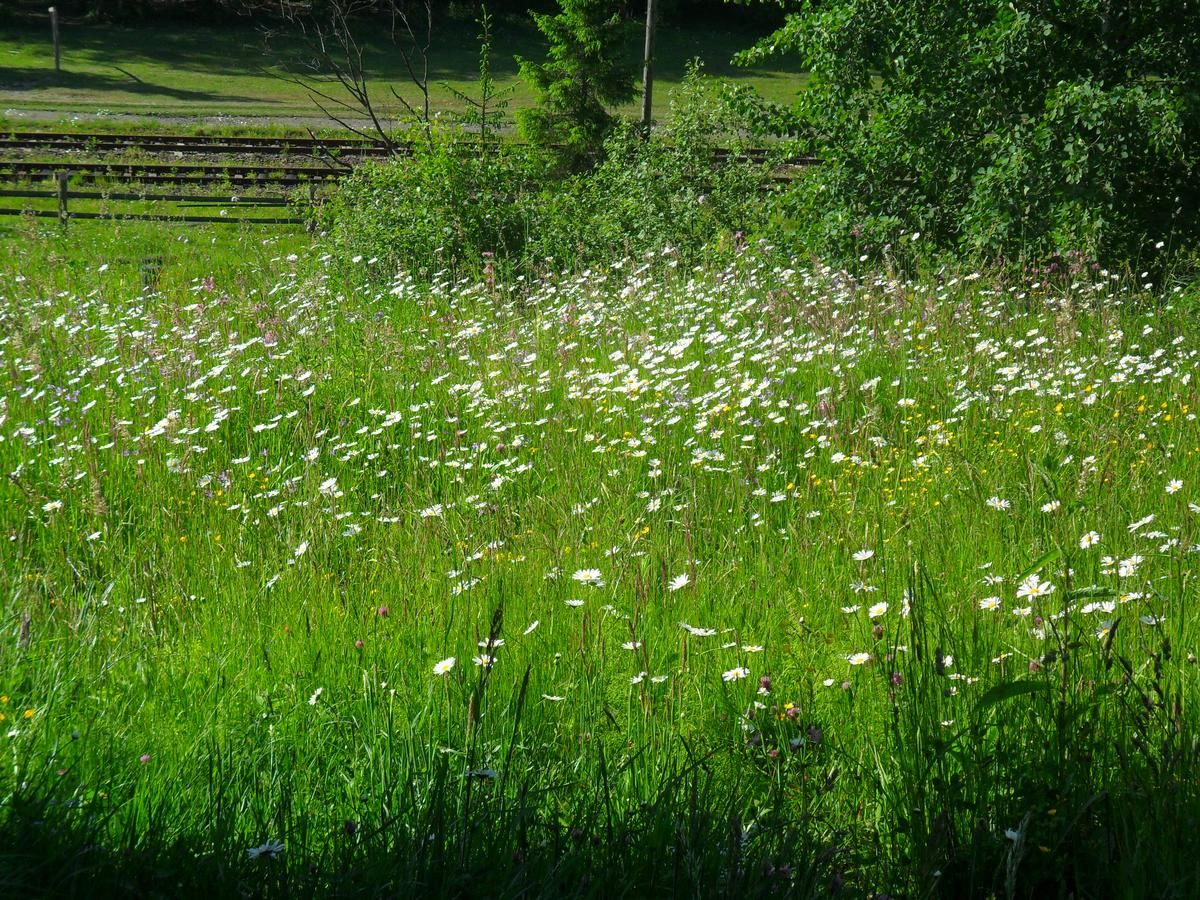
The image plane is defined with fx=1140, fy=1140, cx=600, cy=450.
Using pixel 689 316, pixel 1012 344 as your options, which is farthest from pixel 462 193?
pixel 1012 344

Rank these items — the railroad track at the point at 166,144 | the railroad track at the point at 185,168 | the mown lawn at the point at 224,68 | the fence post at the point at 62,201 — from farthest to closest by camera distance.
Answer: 1. the mown lawn at the point at 224,68
2. the railroad track at the point at 166,144
3. the railroad track at the point at 185,168
4. the fence post at the point at 62,201

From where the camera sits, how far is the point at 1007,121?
30.8ft

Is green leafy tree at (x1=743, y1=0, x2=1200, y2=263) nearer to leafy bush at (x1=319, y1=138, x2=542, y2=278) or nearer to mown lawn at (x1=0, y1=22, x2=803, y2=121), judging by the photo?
leafy bush at (x1=319, y1=138, x2=542, y2=278)

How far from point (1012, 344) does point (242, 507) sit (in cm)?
402

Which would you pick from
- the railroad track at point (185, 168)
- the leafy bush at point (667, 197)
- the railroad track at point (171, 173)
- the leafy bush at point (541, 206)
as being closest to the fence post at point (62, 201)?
the railroad track at point (185, 168)

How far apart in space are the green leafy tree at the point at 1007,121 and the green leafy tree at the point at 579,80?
35.5 ft

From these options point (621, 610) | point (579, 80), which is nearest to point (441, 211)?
point (621, 610)

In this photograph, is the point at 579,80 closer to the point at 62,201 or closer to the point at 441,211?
the point at 62,201

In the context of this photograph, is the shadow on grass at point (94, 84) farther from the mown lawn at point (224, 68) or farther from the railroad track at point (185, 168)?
the railroad track at point (185, 168)

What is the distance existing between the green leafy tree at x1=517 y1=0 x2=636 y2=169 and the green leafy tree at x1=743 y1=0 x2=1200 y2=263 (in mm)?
10827

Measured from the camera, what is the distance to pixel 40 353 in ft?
25.3

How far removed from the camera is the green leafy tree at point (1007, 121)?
338 inches

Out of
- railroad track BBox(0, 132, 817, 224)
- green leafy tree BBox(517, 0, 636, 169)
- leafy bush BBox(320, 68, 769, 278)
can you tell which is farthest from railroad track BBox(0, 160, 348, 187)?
leafy bush BBox(320, 68, 769, 278)

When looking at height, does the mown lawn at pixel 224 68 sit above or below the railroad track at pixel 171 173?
above
